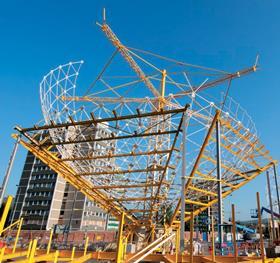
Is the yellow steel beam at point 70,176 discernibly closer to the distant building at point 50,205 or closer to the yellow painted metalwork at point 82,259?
the yellow painted metalwork at point 82,259

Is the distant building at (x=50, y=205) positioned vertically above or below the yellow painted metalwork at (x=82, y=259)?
above

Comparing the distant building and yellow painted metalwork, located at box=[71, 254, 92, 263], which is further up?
the distant building

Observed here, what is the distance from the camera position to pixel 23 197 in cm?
8431

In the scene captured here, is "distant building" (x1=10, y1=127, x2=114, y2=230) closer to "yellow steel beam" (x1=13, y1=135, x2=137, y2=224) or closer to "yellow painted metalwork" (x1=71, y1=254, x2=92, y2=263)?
"yellow steel beam" (x1=13, y1=135, x2=137, y2=224)

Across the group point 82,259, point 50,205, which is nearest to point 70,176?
point 82,259

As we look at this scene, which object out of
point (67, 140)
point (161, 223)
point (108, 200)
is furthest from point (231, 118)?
point (67, 140)

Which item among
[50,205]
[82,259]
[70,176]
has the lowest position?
[82,259]

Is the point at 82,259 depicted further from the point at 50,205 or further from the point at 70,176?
the point at 50,205

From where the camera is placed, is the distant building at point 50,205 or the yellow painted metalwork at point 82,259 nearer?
the yellow painted metalwork at point 82,259

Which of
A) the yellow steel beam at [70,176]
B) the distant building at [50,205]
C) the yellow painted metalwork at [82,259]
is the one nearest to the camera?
the yellow steel beam at [70,176]

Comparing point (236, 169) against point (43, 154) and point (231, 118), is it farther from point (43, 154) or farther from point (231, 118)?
point (43, 154)

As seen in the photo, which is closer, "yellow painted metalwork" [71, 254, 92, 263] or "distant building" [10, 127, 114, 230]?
"yellow painted metalwork" [71, 254, 92, 263]

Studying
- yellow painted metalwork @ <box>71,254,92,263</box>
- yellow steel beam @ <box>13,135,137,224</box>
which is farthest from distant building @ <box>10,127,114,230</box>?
yellow painted metalwork @ <box>71,254,92,263</box>

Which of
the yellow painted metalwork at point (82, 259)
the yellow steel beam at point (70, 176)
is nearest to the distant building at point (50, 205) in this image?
the yellow steel beam at point (70, 176)
